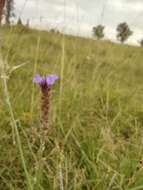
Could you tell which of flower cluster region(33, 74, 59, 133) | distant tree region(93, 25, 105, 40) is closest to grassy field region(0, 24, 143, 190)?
flower cluster region(33, 74, 59, 133)

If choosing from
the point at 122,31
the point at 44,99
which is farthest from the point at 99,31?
the point at 44,99

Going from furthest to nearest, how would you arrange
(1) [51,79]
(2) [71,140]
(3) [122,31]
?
(3) [122,31], (2) [71,140], (1) [51,79]

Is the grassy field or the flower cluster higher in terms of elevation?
the flower cluster

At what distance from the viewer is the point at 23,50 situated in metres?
6.50

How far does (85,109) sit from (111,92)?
26.9 inches

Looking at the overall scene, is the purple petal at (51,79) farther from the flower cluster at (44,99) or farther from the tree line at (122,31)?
the tree line at (122,31)

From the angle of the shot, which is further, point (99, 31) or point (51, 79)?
point (99, 31)

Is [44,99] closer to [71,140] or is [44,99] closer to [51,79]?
[51,79]

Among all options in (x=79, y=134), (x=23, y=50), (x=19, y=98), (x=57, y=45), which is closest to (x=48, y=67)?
(x=23, y=50)

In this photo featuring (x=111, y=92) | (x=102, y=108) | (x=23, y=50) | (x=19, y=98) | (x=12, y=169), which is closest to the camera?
(x=12, y=169)

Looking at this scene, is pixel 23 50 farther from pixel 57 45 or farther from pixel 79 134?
pixel 79 134

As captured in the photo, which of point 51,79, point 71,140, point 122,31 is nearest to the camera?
point 51,79

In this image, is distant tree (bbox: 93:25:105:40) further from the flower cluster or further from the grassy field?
the flower cluster

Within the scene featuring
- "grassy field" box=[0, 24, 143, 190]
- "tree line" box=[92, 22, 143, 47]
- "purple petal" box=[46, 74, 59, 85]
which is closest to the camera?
"purple petal" box=[46, 74, 59, 85]
